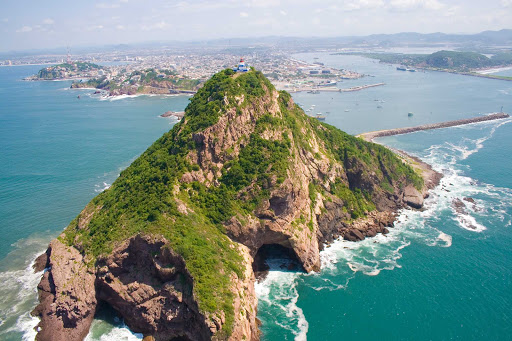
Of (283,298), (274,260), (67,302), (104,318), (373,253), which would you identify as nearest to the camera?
(67,302)

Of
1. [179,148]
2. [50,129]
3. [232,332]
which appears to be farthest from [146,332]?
[50,129]

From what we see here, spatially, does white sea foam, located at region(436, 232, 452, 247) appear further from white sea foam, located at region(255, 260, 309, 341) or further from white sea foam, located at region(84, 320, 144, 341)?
white sea foam, located at region(84, 320, 144, 341)

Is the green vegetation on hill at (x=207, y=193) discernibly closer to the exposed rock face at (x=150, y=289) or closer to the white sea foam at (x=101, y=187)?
→ the exposed rock face at (x=150, y=289)

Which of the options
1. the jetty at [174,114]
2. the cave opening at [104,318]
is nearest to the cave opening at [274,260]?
the cave opening at [104,318]

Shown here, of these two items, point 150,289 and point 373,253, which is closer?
point 150,289

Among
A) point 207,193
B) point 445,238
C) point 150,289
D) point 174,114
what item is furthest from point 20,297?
point 174,114

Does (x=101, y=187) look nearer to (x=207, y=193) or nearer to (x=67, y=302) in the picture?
(x=207, y=193)

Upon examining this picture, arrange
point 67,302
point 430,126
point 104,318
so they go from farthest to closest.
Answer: point 430,126 → point 104,318 → point 67,302
